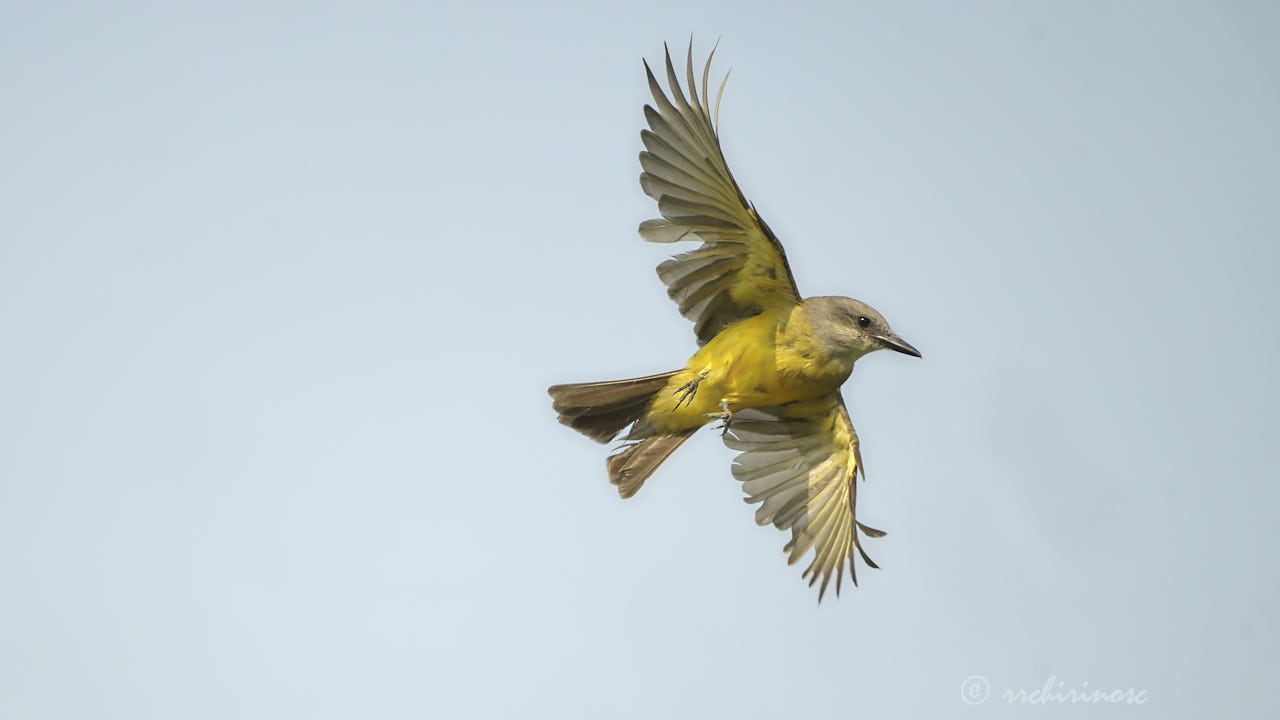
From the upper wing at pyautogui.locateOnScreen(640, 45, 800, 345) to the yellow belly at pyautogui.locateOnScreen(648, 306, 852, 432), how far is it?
20cm

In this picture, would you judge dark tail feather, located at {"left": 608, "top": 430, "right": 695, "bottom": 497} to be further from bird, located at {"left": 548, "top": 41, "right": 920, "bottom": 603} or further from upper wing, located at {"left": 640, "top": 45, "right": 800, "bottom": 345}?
upper wing, located at {"left": 640, "top": 45, "right": 800, "bottom": 345}

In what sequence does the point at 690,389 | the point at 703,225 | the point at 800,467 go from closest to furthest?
1. the point at 703,225
2. the point at 690,389
3. the point at 800,467

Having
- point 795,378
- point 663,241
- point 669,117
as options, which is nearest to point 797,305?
point 795,378

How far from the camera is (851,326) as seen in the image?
9273 mm

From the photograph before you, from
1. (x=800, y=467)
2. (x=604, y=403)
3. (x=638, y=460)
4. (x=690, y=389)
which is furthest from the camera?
(x=800, y=467)

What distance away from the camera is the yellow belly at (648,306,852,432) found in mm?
9359

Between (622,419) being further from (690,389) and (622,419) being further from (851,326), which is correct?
(851,326)

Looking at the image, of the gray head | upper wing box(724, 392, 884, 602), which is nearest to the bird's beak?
the gray head

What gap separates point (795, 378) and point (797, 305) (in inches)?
21.1

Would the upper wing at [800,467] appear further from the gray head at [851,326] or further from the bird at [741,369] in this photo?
the gray head at [851,326]

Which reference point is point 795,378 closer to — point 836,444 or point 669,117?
point 836,444

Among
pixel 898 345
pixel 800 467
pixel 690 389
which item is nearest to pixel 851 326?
pixel 898 345

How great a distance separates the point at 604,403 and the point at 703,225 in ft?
5.09

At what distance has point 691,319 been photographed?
970 cm
